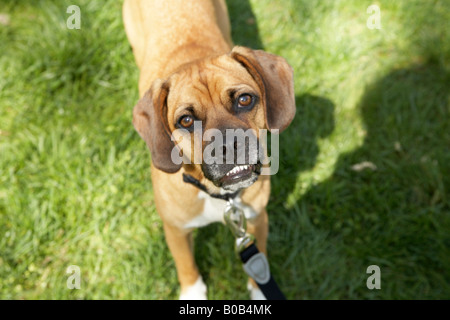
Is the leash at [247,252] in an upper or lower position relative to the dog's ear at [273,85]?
lower

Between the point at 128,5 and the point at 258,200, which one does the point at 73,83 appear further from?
the point at 258,200

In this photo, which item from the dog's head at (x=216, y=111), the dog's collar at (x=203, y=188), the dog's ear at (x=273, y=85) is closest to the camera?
the dog's head at (x=216, y=111)

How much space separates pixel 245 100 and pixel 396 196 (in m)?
2.15

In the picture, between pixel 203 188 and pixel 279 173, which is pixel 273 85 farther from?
pixel 279 173

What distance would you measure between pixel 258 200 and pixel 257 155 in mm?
661

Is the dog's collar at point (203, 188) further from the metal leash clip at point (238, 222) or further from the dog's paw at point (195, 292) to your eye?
the dog's paw at point (195, 292)

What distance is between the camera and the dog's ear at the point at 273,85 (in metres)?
2.88

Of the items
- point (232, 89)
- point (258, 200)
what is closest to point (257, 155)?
point (232, 89)

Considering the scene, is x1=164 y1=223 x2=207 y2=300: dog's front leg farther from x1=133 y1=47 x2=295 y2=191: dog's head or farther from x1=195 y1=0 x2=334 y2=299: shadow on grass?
x1=133 y1=47 x2=295 y2=191: dog's head

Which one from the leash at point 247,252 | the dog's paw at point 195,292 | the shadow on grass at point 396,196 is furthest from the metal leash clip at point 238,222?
the shadow on grass at point 396,196

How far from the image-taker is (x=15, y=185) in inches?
167

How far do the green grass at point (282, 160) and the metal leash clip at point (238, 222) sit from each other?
2.44 feet

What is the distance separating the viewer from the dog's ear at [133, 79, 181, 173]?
283 cm

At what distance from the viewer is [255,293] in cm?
375
